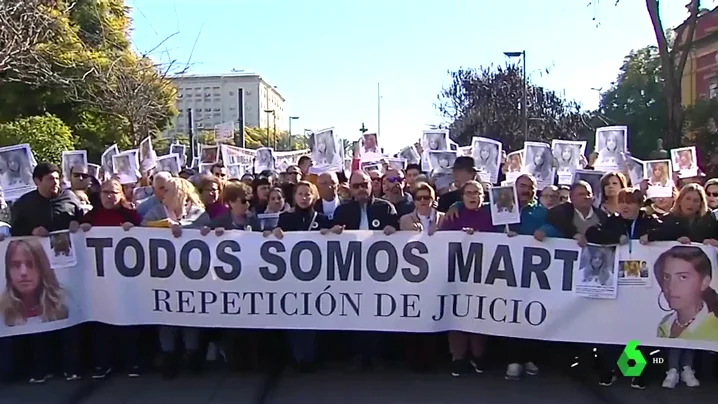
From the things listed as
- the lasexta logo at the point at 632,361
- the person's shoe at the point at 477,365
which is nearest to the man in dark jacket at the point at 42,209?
the person's shoe at the point at 477,365

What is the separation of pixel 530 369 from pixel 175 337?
295cm

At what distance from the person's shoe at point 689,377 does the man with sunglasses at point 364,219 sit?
242 centimetres

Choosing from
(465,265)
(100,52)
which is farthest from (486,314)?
(100,52)

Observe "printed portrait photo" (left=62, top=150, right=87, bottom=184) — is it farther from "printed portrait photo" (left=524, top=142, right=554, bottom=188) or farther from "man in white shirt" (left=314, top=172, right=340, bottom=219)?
"printed portrait photo" (left=524, top=142, right=554, bottom=188)

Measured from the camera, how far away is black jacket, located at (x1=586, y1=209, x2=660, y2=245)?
6625 mm

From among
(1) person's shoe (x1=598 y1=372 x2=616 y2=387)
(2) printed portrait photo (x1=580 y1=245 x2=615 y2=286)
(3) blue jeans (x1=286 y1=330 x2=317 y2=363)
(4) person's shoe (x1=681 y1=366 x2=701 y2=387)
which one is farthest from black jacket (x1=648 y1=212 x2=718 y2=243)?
(3) blue jeans (x1=286 y1=330 x2=317 y2=363)

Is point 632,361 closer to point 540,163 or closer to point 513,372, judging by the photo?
point 513,372

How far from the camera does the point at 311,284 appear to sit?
6.93 metres

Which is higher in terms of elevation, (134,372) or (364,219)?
(364,219)

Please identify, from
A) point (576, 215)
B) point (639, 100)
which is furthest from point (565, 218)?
point (639, 100)

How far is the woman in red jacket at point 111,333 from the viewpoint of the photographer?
7062 mm

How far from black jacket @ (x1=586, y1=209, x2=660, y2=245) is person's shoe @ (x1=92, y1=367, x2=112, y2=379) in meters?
4.03

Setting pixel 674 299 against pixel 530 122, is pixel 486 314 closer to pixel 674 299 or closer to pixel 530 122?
pixel 674 299

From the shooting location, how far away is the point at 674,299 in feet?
21.6
